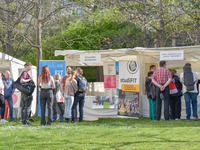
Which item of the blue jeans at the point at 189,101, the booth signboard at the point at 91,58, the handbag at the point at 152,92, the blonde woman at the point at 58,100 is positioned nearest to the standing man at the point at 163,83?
the handbag at the point at 152,92

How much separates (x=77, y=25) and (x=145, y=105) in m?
11.3

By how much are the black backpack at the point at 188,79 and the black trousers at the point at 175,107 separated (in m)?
0.64

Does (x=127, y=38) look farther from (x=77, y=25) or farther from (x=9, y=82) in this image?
(x=9, y=82)

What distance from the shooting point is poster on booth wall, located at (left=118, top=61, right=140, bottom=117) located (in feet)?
41.4

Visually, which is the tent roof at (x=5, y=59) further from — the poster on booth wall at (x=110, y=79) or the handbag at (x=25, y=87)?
the handbag at (x=25, y=87)

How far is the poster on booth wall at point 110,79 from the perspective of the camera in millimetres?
14289

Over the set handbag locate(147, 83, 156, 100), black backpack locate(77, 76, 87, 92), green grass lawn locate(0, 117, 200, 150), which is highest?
black backpack locate(77, 76, 87, 92)

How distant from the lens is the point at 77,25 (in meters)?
22.9

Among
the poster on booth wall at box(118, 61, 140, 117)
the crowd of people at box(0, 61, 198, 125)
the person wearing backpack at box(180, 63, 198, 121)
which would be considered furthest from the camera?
the poster on booth wall at box(118, 61, 140, 117)

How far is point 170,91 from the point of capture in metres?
11.4

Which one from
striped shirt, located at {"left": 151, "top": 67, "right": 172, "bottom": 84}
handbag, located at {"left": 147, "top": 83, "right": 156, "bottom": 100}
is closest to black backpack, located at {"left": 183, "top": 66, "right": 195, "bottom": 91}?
striped shirt, located at {"left": 151, "top": 67, "right": 172, "bottom": 84}

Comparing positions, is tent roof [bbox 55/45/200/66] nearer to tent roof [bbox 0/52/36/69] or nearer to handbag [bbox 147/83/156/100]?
handbag [bbox 147/83/156/100]

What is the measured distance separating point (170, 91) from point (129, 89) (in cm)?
179

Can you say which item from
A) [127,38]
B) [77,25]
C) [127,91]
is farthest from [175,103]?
[77,25]
